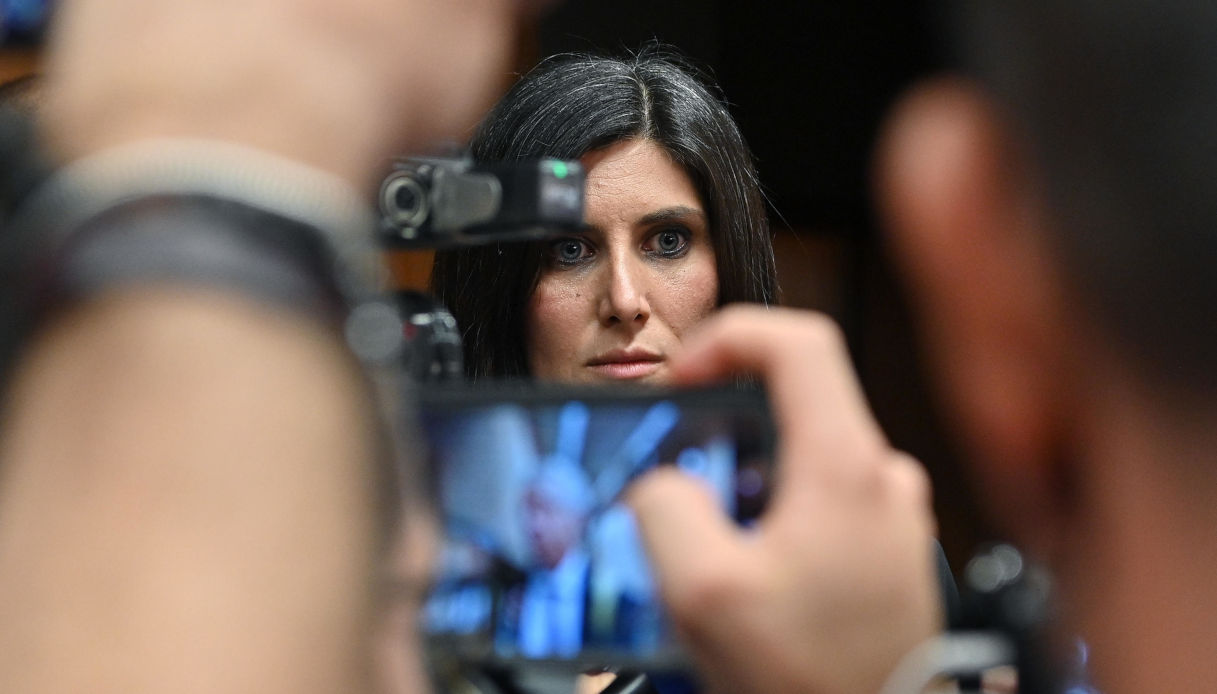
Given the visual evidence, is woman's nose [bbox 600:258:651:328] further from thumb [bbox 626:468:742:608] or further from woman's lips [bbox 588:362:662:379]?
thumb [bbox 626:468:742:608]

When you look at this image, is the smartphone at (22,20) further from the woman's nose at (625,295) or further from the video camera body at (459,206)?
the video camera body at (459,206)

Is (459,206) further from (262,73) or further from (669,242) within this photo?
(669,242)

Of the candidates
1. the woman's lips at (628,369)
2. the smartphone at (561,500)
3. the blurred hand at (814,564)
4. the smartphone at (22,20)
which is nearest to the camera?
the blurred hand at (814,564)

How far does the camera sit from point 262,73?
1.46ft

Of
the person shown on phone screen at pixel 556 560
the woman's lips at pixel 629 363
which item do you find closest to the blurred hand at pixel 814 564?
the person shown on phone screen at pixel 556 560

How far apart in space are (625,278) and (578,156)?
8.4 inches

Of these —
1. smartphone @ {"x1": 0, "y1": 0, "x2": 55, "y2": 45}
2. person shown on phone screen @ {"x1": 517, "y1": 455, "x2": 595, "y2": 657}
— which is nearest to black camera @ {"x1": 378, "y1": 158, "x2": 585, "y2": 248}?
person shown on phone screen @ {"x1": 517, "y1": 455, "x2": 595, "y2": 657}

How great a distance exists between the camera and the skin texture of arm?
0.40m

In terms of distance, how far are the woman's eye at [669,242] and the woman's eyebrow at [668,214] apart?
2cm

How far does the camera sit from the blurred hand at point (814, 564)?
52 cm

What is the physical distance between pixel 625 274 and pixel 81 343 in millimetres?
1519

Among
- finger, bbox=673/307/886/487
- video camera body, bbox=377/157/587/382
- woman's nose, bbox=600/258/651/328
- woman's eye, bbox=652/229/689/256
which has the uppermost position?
woman's eye, bbox=652/229/689/256

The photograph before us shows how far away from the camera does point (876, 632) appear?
1.71 feet

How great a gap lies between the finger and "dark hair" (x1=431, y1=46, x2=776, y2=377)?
1413 mm
